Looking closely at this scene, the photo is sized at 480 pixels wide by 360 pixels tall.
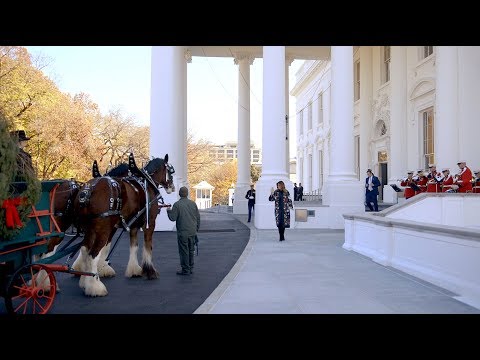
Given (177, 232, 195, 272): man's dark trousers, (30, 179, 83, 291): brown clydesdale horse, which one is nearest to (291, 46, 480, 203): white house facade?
(177, 232, 195, 272): man's dark trousers

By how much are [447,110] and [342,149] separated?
14.4 ft

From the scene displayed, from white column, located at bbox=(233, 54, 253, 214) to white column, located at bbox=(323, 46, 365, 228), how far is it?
10038mm

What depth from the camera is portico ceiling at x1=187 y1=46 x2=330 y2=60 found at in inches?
1163

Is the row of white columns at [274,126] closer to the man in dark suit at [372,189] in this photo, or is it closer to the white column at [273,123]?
the white column at [273,123]

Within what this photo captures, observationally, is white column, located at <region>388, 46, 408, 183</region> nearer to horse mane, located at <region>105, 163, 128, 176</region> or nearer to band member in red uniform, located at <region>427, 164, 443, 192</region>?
band member in red uniform, located at <region>427, 164, 443, 192</region>

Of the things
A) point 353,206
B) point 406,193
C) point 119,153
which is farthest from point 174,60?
point 119,153

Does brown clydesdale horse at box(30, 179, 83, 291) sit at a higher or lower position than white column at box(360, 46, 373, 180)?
lower

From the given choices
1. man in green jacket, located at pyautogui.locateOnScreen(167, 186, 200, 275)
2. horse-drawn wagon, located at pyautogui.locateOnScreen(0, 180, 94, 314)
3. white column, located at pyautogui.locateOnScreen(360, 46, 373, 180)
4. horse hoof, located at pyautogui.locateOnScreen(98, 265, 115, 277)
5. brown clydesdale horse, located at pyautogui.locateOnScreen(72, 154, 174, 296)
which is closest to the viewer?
horse-drawn wagon, located at pyautogui.locateOnScreen(0, 180, 94, 314)

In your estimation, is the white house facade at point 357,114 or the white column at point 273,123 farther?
the white column at point 273,123

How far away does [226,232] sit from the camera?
1734 centimetres

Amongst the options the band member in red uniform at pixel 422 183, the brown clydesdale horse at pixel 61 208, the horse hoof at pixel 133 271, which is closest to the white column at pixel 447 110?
the band member in red uniform at pixel 422 183

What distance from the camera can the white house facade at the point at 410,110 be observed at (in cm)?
1789

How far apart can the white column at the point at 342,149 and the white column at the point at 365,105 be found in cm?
1025
